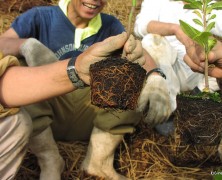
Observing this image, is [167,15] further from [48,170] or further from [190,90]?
[48,170]

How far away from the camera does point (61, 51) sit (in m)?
1.80

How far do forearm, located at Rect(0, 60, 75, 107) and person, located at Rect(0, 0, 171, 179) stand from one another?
28cm

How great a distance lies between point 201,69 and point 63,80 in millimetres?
641

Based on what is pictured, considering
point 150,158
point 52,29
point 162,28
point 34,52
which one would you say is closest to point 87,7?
point 52,29

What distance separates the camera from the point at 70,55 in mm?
1800

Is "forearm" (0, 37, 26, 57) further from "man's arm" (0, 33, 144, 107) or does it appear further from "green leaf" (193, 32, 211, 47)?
"green leaf" (193, 32, 211, 47)

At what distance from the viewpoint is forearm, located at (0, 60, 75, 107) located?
115 centimetres

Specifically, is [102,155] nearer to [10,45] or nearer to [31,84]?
[31,84]

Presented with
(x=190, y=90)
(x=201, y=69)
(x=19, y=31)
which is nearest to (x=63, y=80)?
(x=201, y=69)

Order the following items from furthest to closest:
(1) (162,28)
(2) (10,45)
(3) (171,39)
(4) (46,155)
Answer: (3) (171,39) < (1) (162,28) < (2) (10,45) < (4) (46,155)

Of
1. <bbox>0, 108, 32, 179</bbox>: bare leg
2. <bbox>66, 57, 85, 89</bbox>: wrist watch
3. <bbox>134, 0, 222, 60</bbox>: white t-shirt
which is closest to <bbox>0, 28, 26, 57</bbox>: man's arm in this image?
<bbox>0, 108, 32, 179</bbox>: bare leg

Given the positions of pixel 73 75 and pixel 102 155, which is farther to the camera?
pixel 102 155

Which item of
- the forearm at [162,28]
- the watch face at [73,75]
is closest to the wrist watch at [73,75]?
the watch face at [73,75]

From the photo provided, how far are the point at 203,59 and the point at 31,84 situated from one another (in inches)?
26.9
